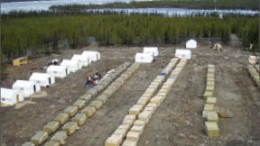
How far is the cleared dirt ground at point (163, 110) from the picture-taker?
11.1 meters

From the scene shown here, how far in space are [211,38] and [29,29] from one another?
12.7 m

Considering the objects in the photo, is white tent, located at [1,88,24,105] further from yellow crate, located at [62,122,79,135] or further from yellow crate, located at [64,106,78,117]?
yellow crate, located at [62,122,79,135]

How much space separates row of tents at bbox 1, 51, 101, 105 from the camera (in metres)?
14.1

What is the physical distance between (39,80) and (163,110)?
5694 mm

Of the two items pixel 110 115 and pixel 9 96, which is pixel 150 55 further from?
pixel 9 96

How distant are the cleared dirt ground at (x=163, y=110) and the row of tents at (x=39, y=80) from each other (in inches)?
14.6

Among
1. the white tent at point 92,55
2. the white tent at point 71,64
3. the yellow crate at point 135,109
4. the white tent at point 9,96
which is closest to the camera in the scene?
the yellow crate at point 135,109

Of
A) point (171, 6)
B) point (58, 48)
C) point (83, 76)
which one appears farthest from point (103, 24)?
point (171, 6)

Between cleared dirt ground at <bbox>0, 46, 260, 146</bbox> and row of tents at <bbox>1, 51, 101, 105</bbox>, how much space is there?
0.37m

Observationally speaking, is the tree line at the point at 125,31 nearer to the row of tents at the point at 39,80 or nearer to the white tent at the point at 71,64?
the row of tents at the point at 39,80

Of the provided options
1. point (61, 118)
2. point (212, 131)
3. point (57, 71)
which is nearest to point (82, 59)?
point (57, 71)

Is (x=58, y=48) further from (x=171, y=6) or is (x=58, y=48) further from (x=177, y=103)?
(x=171, y=6)

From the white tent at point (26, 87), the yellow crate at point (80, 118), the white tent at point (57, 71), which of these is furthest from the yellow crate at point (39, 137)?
the white tent at point (57, 71)

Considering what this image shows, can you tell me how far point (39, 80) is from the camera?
1630 centimetres
